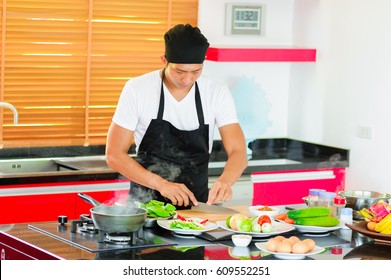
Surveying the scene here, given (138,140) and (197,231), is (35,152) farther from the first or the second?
(197,231)

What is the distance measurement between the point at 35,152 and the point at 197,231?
2.61 meters

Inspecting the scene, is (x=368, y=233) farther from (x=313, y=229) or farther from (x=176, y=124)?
(x=176, y=124)

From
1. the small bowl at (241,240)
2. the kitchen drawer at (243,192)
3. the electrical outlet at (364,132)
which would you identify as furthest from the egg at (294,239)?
the electrical outlet at (364,132)

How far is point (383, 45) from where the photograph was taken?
19.5ft

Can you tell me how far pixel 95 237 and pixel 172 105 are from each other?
112 cm

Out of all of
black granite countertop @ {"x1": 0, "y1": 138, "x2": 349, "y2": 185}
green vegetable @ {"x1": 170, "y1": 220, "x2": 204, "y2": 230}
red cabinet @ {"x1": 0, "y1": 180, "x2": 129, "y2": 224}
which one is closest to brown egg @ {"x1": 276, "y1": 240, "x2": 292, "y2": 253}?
green vegetable @ {"x1": 170, "y1": 220, "x2": 204, "y2": 230}

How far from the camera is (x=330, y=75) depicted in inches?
255

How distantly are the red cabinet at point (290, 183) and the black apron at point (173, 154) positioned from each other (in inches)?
58.0

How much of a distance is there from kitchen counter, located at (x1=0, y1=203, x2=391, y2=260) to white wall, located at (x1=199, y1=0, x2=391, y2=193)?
2.33 metres

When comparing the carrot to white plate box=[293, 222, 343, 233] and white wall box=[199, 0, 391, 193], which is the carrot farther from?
white wall box=[199, 0, 391, 193]

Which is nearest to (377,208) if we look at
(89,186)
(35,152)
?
(89,186)

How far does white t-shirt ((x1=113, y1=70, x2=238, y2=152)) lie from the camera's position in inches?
173

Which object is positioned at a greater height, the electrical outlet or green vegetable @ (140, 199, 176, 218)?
the electrical outlet

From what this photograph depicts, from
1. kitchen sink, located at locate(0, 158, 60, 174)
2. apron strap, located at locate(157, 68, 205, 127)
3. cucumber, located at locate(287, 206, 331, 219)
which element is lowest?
kitchen sink, located at locate(0, 158, 60, 174)
